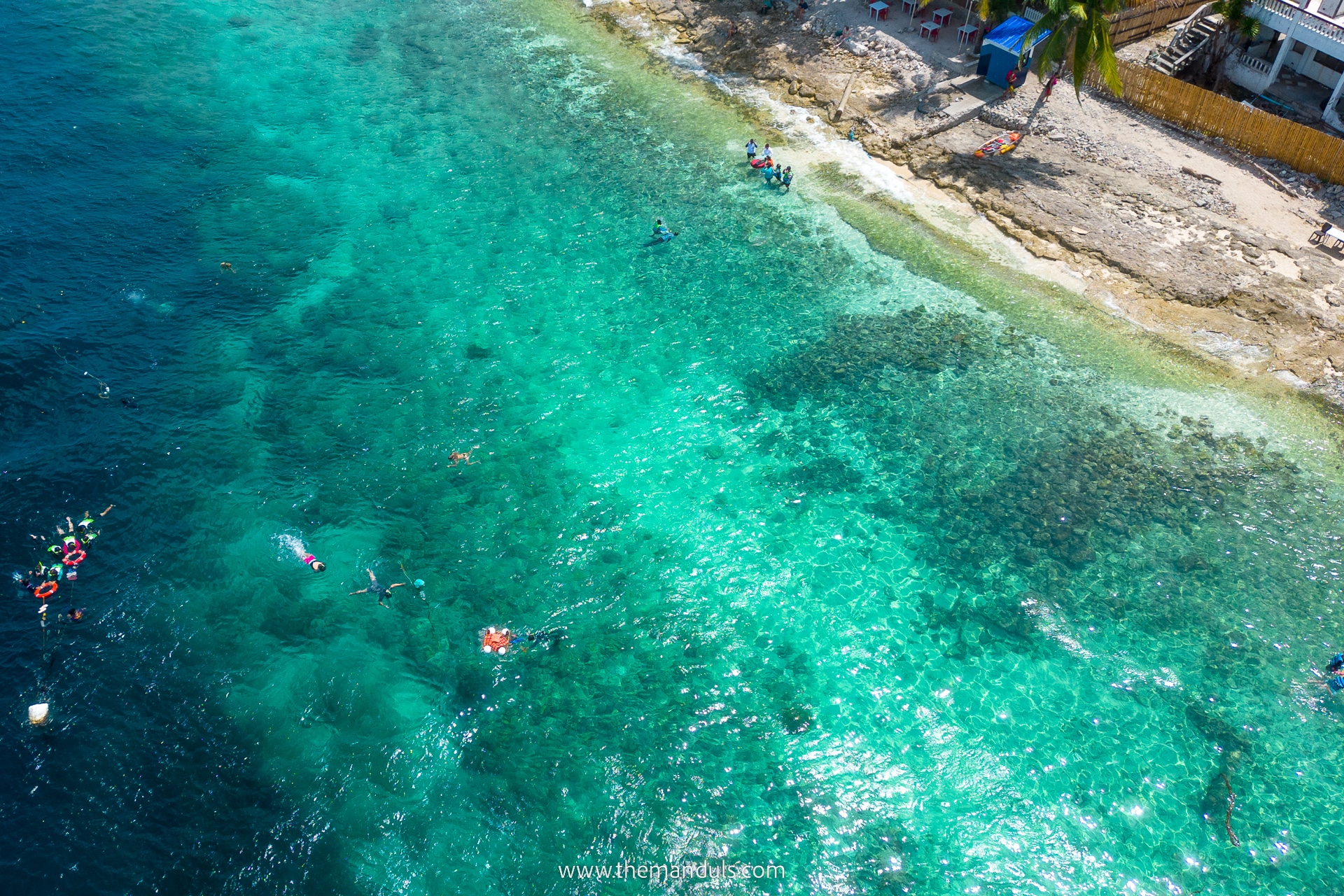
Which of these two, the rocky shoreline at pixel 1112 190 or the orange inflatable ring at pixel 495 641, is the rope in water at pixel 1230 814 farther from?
the orange inflatable ring at pixel 495 641

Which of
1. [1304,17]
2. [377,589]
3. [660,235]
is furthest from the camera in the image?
[660,235]

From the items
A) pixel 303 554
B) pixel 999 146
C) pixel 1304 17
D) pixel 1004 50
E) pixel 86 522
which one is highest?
pixel 1304 17

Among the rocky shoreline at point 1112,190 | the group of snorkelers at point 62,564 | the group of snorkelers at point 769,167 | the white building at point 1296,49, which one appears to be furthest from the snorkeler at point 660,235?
the white building at point 1296,49

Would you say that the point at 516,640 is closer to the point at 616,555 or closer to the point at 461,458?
the point at 616,555

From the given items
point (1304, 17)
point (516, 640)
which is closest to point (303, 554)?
point (516, 640)

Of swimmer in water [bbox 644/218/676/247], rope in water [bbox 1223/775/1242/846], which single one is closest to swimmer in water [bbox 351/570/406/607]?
swimmer in water [bbox 644/218/676/247]
